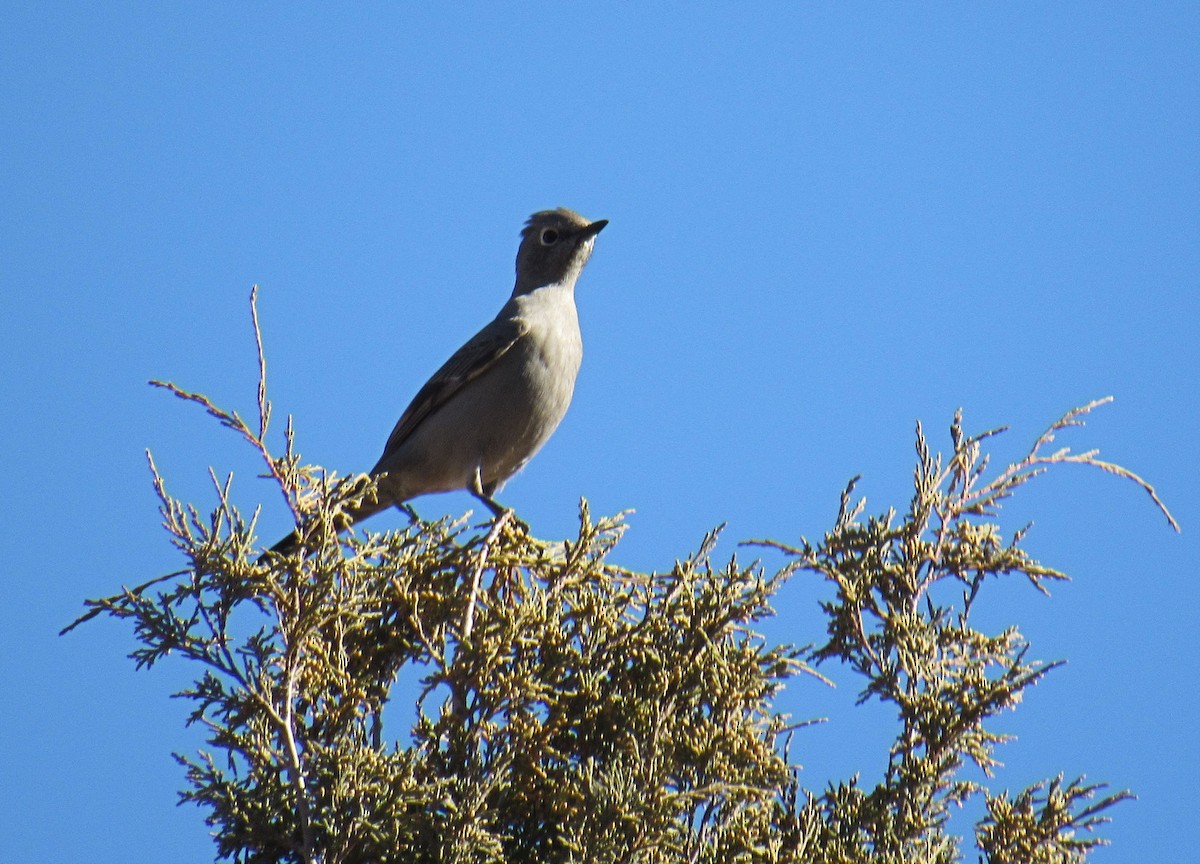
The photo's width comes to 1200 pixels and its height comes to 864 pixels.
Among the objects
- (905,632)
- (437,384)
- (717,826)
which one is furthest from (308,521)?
(437,384)

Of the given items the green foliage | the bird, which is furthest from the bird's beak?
the green foliage

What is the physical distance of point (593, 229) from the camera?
27.3 feet

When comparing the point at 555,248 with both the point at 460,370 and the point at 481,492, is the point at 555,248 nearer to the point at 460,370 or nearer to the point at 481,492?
the point at 460,370

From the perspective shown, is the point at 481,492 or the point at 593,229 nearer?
the point at 481,492

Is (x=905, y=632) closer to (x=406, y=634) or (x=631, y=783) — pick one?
(x=631, y=783)

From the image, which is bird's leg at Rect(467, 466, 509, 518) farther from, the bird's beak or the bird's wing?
the bird's beak

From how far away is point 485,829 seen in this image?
386 centimetres

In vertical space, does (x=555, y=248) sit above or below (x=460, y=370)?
above

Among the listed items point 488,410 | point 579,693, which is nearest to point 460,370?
point 488,410

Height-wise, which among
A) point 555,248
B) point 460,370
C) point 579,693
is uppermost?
point 555,248

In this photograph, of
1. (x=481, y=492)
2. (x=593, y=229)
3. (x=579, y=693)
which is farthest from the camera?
(x=593, y=229)

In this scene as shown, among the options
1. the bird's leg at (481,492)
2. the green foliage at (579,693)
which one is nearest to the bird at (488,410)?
the bird's leg at (481,492)

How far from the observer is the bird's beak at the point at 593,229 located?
824 centimetres

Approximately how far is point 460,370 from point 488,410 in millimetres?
405
